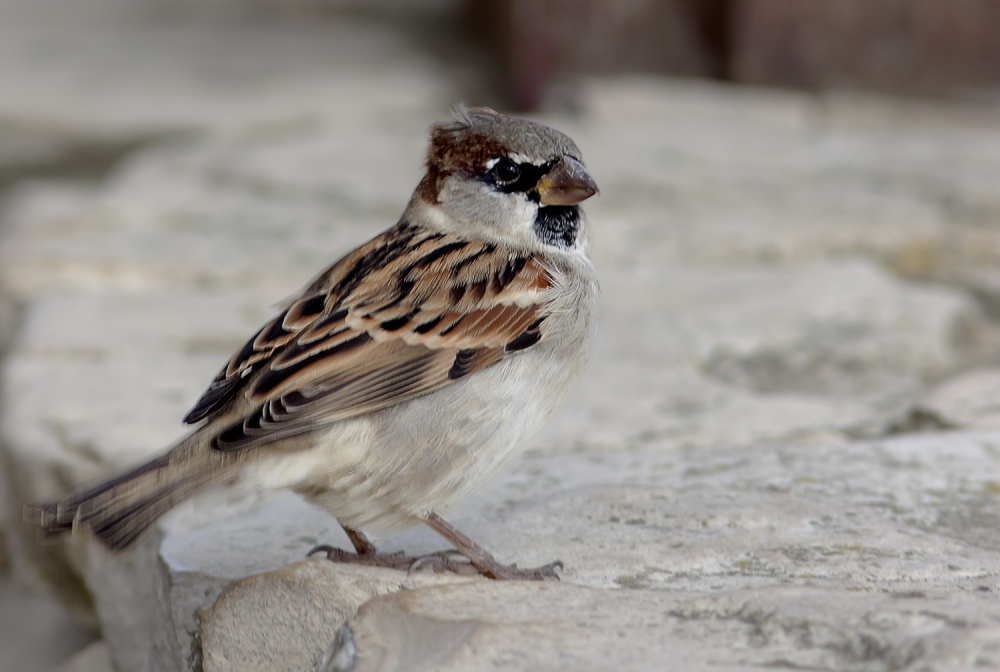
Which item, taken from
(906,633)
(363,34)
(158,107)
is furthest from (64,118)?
(906,633)

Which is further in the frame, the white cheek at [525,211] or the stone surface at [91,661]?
the stone surface at [91,661]

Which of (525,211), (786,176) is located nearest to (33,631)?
A: (525,211)

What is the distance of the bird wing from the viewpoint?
2.35m

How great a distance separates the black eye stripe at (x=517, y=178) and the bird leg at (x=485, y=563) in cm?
77

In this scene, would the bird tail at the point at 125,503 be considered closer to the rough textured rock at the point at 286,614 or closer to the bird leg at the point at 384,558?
the rough textured rock at the point at 286,614

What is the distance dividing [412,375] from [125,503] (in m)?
0.58

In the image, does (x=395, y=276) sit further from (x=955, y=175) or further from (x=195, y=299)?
(x=955, y=175)

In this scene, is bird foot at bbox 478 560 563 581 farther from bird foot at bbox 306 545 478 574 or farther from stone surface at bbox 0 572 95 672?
stone surface at bbox 0 572 95 672

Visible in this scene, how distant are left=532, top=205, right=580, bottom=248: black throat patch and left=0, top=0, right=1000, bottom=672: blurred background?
2.46ft

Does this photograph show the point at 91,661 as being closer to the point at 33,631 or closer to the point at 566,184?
the point at 33,631

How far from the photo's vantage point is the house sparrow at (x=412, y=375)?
232cm

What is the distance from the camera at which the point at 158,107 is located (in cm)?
704

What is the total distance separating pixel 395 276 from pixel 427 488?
0.49m

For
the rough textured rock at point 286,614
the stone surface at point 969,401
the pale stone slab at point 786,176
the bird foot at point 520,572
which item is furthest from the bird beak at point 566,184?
the pale stone slab at point 786,176
